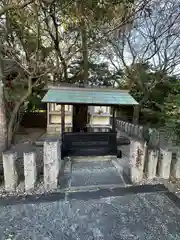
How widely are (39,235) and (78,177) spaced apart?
175 centimetres

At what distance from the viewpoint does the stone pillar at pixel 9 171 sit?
3.19 metres

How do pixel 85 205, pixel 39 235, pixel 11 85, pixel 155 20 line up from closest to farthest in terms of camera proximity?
pixel 39 235 < pixel 85 205 < pixel 11 85 < pixel 155 20

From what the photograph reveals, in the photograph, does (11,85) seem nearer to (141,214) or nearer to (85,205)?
(85,205)

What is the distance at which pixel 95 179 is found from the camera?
12.5 feet

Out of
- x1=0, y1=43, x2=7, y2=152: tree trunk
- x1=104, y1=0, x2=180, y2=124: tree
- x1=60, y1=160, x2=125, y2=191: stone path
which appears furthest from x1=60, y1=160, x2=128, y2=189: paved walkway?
x1=104, y1=0, x2=180, y2=124: tree

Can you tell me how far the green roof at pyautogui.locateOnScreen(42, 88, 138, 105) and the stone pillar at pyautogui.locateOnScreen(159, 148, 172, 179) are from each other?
177 cm

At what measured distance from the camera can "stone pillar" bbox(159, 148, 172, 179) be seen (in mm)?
3768

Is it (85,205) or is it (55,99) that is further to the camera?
(55,99)

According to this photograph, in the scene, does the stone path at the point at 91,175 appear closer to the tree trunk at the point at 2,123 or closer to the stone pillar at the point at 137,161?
the stone pillar at the point at 137,161

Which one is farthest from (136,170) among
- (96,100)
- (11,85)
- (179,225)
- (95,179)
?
(11,85)

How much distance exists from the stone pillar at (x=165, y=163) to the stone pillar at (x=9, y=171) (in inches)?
128

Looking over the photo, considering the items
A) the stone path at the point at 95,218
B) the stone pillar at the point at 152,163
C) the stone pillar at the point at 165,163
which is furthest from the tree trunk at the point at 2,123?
the stone pillar at the point at 165,163

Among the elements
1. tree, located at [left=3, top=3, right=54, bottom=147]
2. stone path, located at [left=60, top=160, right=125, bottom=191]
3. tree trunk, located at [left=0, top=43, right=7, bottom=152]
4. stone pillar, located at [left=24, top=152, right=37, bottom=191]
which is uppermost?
tree, located at [left=3, top=3, right=54, bottom=147]

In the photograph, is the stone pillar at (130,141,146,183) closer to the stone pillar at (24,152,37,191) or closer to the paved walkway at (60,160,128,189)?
the paved walkway at (60,160,128,189)
